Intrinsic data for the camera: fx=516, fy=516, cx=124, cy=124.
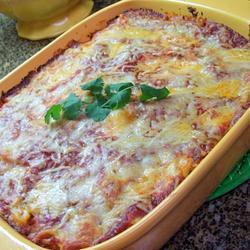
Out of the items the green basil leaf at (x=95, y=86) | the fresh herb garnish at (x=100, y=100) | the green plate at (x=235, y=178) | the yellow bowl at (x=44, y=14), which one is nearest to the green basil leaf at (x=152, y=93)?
the fresh herb garnish at (x=100, y=100)

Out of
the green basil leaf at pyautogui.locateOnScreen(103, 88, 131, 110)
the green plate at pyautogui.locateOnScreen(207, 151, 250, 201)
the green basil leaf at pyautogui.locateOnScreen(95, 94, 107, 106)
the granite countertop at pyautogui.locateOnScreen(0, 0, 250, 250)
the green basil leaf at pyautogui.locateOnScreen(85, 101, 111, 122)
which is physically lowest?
the granite countertop at pyautogui.locateOnScreen(0, 0, 250, 250)

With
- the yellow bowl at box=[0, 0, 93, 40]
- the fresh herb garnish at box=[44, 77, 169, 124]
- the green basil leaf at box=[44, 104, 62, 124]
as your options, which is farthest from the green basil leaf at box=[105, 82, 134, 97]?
the yellow bowl at box=[0, 0, 93, 40]

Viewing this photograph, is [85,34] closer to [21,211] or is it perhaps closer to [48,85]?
[48,85]

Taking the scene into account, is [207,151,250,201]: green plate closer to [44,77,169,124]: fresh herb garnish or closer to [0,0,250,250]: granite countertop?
[0,0,250,250]: granite countertop

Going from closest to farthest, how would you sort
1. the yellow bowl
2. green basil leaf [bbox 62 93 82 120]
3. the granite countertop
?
the granite countertop
green basil leaf [bbox 62 93 82 120]
the yellow bowl

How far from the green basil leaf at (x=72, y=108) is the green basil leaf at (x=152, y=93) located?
0.15m

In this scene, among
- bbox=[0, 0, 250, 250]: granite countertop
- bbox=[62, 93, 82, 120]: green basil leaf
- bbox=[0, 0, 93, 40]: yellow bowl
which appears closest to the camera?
bbox=[0, 0, 250, 250]: granite countertop

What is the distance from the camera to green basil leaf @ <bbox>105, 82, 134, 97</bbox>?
1187 mm

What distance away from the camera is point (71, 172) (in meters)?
1.10

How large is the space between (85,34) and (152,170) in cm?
64

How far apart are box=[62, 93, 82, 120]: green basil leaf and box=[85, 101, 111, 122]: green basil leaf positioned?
2cm

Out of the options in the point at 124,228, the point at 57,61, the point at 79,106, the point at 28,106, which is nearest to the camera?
the point at 124,228

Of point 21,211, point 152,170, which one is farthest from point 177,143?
point 21,211

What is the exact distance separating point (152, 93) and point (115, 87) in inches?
3.6
